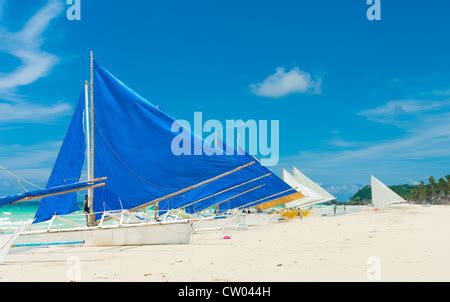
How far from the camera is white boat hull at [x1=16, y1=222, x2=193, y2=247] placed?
52.1 ft

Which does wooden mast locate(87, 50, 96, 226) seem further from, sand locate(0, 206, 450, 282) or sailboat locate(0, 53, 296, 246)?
sand locate(0, 206, 450, 282)

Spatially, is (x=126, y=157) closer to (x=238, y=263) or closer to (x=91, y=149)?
(x=91, y=149)

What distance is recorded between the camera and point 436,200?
135 m

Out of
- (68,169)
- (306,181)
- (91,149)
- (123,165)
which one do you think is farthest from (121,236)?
(306,181)

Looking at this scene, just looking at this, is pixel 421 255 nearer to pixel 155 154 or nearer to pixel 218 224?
pixel 155 154

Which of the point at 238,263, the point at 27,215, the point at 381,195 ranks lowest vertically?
the point at 27,215

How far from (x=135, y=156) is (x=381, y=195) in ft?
235

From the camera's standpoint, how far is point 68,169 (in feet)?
56.0

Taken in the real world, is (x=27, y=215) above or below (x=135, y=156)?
below

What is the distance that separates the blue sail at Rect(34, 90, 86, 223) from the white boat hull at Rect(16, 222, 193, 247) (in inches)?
44.9

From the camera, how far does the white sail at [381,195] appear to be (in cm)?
8000
